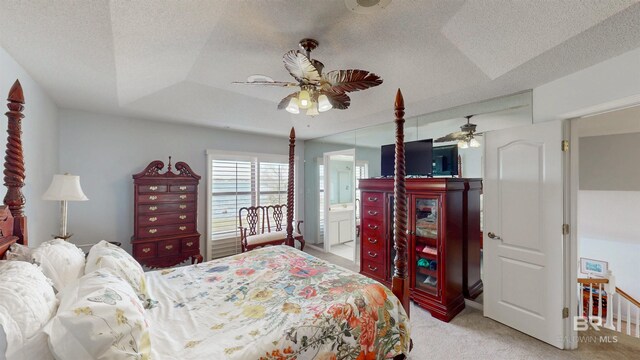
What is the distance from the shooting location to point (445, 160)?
3191 millimetres

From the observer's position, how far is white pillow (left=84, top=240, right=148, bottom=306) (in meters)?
1.55

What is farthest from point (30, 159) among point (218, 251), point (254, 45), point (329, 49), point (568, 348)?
point (568, 348)

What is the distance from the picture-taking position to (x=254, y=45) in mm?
2029

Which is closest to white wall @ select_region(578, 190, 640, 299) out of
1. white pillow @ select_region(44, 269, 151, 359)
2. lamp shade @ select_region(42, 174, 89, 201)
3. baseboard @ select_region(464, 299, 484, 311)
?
baseboard @ select_region(464, 299, 484, 311)

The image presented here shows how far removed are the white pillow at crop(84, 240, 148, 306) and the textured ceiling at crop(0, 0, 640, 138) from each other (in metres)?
1.50

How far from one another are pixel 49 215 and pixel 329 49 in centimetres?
366

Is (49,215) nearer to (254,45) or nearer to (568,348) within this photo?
(254,45)

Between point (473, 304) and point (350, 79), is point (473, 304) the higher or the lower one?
the lower one

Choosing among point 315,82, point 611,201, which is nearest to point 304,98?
point 315,82

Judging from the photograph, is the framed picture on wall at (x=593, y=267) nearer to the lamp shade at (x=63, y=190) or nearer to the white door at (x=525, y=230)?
the white door at (x=525, y=230)

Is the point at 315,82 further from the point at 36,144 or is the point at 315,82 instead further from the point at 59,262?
the point at 36,144

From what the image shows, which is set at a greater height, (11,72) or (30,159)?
(11,72)

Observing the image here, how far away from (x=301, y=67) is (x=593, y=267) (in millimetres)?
5738

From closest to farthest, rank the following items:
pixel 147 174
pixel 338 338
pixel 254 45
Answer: pixel 338 338, pixel 254 45, pixel 147 174
